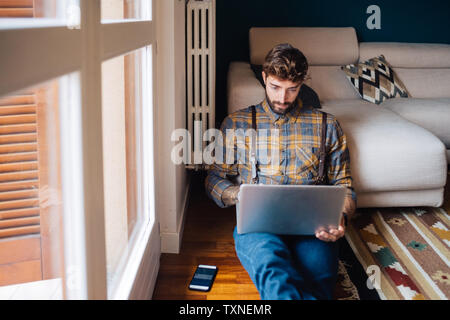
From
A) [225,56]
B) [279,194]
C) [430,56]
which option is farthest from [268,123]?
[430,56]

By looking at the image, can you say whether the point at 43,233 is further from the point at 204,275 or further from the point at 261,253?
the point at 204,275

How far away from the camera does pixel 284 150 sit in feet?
6.03

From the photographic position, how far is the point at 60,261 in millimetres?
851

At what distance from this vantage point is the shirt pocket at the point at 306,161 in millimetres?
1839

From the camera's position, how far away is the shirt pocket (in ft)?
6.03

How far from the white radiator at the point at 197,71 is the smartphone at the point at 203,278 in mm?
841

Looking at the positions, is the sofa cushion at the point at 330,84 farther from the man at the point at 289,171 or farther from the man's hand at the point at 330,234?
the man's hand at the point at 330,234

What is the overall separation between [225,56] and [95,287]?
9.37 feet

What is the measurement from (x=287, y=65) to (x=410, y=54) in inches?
81.3

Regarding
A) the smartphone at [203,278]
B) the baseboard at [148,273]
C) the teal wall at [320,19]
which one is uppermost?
the teal wall at [320,19]

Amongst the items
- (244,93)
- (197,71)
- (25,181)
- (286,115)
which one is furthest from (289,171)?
(25,181)

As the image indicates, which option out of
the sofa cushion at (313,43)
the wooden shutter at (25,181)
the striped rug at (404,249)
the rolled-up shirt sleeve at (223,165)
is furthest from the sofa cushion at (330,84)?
the wooden shutter at (25,181)

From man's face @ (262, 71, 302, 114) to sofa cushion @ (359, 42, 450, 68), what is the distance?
1.79 meters

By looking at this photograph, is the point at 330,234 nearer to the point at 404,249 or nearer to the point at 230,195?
the point at 230,195
